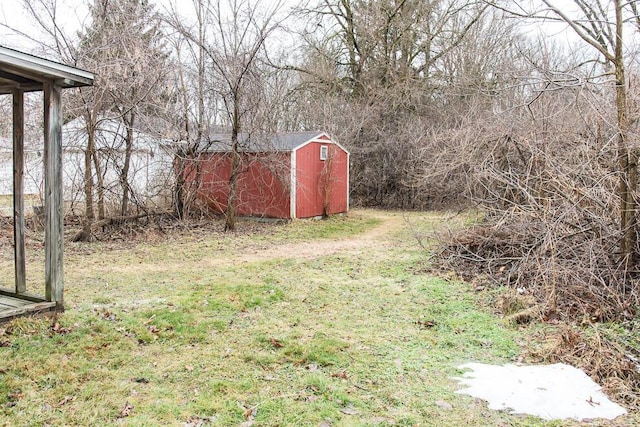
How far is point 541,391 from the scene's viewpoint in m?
3.42

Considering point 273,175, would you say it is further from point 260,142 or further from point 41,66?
point 41,66

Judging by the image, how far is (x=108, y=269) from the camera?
24.1ft

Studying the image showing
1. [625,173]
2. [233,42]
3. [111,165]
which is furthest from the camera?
[233,42]

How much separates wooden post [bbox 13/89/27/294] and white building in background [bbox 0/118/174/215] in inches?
179

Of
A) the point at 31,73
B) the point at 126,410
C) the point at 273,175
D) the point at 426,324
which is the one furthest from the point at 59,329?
the point at 273,175

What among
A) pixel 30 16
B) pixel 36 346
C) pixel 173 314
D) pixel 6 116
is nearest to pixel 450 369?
pixel 173 314

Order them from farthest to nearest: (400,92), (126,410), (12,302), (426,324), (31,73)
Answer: (400,92)
(426,324)
(12,302)
(31,73)
(126,410)

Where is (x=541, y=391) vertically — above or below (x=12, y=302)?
below

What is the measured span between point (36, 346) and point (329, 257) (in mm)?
5158

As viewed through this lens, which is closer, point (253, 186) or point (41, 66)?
point (41, 66)

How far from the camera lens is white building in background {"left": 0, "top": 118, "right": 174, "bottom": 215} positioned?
31.6 ft

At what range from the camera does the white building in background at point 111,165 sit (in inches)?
380

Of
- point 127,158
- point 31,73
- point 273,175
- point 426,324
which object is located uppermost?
point 31,73

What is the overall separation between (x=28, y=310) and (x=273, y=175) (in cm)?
867
